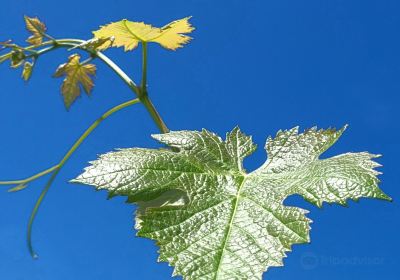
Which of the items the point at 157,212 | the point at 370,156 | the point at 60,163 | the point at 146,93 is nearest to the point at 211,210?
the point at 157,212

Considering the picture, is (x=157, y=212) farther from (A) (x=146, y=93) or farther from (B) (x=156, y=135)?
(A) (x=146, y=93)

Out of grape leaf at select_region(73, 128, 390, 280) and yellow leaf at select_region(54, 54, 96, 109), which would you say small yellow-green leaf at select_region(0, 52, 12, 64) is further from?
grape leaf at select_region(73, 128, 390, 280)

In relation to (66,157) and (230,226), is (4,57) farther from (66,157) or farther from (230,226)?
(230,226)

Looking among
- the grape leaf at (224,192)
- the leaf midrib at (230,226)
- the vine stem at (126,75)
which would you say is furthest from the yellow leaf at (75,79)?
→ the leaf midrib at (230,226)

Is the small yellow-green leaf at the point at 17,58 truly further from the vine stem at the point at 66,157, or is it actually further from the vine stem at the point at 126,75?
the vine stem at the point at 66,157

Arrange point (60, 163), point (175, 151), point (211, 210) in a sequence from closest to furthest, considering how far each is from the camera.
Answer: point (211, 210) → point (175, 151) → point (60, 163)

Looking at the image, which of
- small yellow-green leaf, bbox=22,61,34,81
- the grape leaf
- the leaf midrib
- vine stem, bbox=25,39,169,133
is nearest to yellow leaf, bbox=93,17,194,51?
vine stem, bbox=25,39,169,133

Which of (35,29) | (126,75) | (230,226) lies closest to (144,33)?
(126,75)
